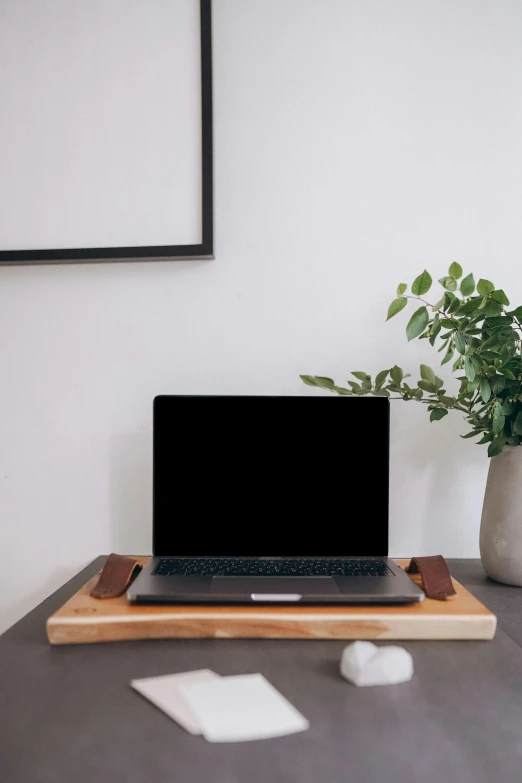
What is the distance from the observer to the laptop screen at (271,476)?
88 cm

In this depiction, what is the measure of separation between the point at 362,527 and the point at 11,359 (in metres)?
0.70

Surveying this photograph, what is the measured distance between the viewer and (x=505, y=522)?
844mm

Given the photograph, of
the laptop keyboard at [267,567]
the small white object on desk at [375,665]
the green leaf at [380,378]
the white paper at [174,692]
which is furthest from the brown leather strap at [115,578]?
the green leaf at [380,378]

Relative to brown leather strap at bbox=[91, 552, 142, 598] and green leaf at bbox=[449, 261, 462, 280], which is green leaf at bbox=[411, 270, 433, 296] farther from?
brown leather strap at bbox=[91, 552, 142, 598]

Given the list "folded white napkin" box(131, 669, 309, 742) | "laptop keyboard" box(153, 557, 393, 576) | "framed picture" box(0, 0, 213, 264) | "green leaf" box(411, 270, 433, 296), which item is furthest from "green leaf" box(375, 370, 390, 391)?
"folded white napkin" box(131, 669, 309, 742)

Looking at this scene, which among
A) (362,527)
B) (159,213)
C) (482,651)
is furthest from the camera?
(159,213)

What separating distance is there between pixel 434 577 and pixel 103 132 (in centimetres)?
92

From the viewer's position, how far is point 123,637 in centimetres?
66

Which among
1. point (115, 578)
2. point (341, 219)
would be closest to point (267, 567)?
point (115, 578)

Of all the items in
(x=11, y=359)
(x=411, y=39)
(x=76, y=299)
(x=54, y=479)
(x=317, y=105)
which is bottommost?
(x=54, y=479)

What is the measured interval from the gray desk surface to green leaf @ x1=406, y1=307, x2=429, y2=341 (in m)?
0.40

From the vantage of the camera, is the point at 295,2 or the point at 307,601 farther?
the point at 295,2

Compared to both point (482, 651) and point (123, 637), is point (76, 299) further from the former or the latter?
point (482, 651)

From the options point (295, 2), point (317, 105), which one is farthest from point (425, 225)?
point (295, 2)
